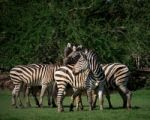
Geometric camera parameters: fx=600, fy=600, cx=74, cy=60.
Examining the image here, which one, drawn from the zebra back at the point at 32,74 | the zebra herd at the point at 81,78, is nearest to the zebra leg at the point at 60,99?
the zebra herd at the point at 81,78

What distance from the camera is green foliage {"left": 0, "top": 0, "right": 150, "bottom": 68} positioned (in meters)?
28.3

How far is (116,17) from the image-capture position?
3061 cm

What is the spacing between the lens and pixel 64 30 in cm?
2838

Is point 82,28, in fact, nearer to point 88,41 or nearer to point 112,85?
point 88,41

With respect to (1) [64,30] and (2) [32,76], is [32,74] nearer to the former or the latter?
(2) [32,76]

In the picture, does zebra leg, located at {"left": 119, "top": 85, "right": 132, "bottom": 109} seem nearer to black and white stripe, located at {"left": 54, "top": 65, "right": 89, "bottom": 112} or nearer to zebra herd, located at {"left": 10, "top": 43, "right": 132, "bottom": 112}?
zebra herd, located at {"left": 10, "top": 43, "right": 132, "bottom": 112}

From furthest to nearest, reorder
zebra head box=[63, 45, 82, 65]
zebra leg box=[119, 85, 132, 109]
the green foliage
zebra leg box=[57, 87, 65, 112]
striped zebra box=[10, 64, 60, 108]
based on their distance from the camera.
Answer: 1. the green foliage
2. striped zebra box=[10, 64, 60, 108]
3. zebra head box=[63, 45, 82, 65]
4. zebra leg box=[119, 85, 132, 109]
5. zebra leg box=[57, 87, 65, 112]

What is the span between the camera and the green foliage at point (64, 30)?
2834cm

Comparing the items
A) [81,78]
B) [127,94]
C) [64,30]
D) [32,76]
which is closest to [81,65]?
[81,78]

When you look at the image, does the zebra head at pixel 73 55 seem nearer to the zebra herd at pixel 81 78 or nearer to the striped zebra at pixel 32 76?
the zebra herd at pixel 81 78

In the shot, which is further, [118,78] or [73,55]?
[118,78]

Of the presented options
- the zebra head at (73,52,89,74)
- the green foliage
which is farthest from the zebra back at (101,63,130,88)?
the green foliage

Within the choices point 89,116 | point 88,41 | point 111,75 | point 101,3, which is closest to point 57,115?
point 89,116

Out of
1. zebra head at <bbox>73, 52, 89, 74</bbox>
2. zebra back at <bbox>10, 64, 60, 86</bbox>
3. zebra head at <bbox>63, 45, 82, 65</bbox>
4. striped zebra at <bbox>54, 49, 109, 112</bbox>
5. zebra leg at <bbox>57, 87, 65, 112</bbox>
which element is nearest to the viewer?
zebra leg at <bbox>57, 87, 65, 112</bbox>
